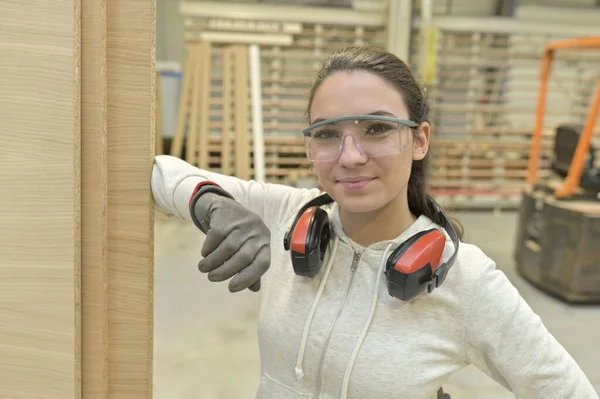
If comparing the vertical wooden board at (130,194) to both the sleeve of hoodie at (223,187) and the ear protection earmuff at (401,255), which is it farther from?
the ear protection earmuff at (401,255)

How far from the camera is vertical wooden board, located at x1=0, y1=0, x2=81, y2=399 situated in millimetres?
813

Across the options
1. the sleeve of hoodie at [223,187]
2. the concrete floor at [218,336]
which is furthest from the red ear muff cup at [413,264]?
the concrete floor at [218,336]

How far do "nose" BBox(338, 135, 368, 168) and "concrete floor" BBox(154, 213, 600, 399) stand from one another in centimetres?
119

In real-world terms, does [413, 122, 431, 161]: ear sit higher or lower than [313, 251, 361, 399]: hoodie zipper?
higher

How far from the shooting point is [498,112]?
6.57 metres

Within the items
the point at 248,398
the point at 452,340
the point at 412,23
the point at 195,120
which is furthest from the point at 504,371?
the point at 412,23

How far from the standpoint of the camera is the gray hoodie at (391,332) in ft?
3.23

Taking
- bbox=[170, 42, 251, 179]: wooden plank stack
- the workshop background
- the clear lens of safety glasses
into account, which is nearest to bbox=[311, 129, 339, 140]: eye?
the clear lens of safety glasses

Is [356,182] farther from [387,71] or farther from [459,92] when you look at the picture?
[459,92]

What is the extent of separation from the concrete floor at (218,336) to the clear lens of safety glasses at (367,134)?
1.14m

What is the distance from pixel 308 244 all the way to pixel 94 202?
42 cm

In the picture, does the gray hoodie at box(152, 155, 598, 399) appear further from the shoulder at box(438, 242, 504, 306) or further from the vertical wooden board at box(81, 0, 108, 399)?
the vertical wooden board at box(81, 0, 108, 399)

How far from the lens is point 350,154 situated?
0.96m

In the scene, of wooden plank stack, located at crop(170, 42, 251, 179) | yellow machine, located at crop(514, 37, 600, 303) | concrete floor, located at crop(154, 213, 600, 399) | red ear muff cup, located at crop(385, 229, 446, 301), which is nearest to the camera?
red ear muff cup, located at crop(385, 229, 446, 301)
